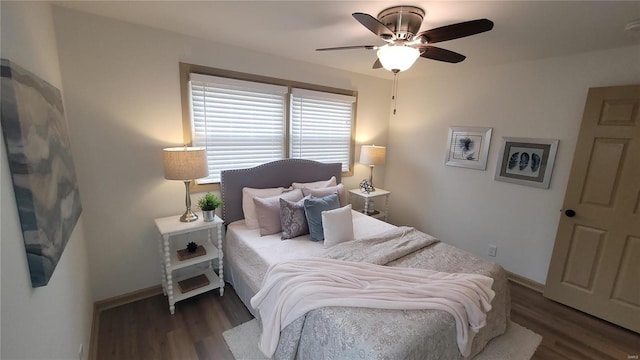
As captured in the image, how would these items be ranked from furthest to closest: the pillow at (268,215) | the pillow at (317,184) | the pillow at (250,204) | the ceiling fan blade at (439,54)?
the pillow at (317,184) < the pillow at (250,204) < the pillow at (268,215) < the ceiling fan blade at (439,54)

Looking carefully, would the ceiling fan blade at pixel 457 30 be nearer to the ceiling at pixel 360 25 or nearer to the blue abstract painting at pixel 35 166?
the ceiling at pixel 360 25

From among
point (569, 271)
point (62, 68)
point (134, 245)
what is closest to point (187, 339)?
point (134, 245)

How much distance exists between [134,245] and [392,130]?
3557mm

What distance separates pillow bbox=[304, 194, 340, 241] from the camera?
2395 millimetres

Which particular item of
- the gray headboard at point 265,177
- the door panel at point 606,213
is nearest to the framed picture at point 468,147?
the door panel at point 606,213

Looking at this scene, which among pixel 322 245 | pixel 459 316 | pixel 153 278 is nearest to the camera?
pixel 459 316

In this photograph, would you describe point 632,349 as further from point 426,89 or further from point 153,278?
point 153,278

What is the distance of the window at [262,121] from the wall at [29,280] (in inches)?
40.4

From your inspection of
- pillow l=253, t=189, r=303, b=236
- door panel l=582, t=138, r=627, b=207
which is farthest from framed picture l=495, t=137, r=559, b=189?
pillow l=253, t=189, r=303, b=236

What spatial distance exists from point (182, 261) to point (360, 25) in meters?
2.40

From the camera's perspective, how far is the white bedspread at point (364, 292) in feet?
4.99

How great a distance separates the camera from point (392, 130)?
13.4ft

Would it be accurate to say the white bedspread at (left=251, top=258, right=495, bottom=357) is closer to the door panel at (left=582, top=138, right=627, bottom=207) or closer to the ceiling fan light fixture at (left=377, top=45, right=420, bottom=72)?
the ceiling fan light fixture at (left=377, top=45, right=420, bottom=72)

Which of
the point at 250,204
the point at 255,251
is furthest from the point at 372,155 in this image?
the point at 255,251
